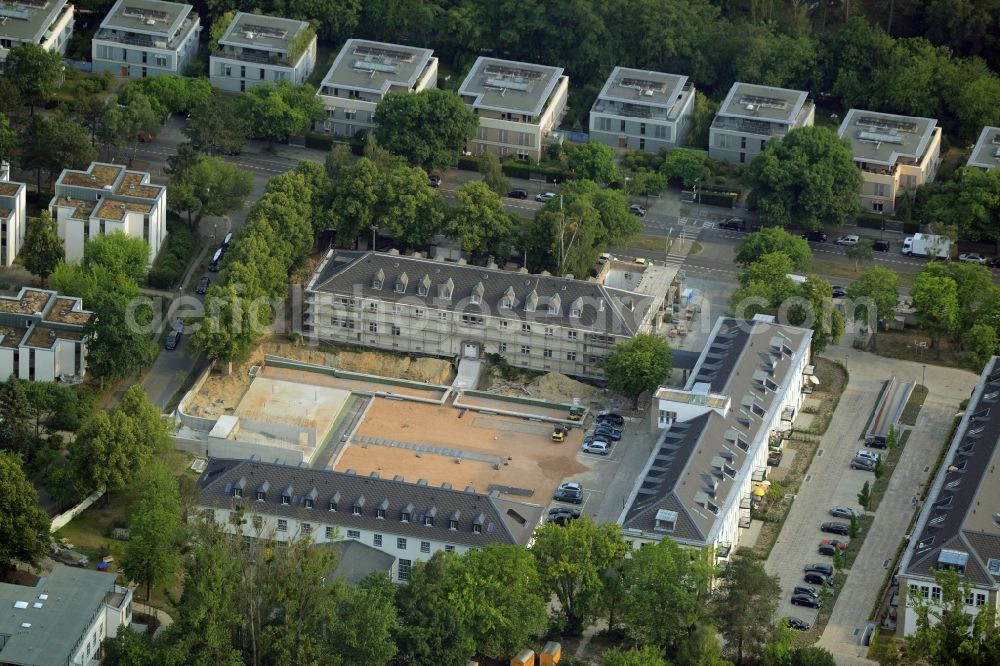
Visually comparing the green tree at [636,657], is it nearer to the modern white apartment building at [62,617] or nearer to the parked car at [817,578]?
the parked car at [817,578]

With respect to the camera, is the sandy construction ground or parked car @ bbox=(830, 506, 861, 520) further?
the sandy construction ground

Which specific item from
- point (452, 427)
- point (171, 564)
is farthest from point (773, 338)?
point (171, 564)

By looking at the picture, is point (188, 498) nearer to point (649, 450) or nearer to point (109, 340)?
point (109, 340)

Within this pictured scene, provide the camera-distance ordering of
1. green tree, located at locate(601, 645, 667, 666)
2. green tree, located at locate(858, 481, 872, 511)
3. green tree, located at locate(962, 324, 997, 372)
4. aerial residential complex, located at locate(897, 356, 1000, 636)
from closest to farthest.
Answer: green tree, located at locate(601, 645, 667, 666) → aerial residential complex, located at locate(897, 356, 1000, 636) → green tree, located at locate(858, 481, 872, 511) → green tree, located at locate(962, 324, 997, 372)

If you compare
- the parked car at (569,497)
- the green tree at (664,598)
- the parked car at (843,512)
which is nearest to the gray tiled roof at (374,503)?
the parked car at (569,497)

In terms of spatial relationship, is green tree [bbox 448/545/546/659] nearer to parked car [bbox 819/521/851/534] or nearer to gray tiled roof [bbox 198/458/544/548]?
gray tiled roof [bbox 198/458/544/548]

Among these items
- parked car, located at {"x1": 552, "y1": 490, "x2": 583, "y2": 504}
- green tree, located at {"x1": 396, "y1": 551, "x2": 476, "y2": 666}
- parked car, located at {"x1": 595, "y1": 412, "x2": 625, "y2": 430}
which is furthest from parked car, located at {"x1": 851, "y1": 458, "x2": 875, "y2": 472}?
green tree, located at {"x1": 396, "y1": 551, "x2": 476, "y2": 666}
